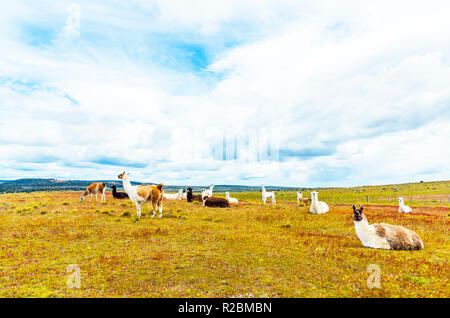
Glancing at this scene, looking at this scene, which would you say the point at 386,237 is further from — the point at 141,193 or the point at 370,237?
the point at 141,193

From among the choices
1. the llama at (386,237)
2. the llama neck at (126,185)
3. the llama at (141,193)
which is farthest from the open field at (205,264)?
the llama neck at (126,185)

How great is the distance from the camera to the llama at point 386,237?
9746 mm

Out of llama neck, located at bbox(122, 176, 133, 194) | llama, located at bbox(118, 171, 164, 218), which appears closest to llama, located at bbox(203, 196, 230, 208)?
llama, located at bbox(118, 171, 164, 218)

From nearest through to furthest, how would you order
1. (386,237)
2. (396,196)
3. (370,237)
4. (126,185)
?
(386,237), (370,237), (126,185), (396,196)

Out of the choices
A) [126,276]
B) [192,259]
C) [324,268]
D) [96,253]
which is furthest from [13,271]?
[324,268]

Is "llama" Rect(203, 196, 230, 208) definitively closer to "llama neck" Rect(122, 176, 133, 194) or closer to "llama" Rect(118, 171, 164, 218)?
"llama" Rect(118, 171, 164, 218)

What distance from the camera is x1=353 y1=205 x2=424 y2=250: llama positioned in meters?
9.75

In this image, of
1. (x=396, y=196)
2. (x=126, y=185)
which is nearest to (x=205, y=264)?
(x=126, y=185)

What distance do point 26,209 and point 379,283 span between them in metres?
24.4

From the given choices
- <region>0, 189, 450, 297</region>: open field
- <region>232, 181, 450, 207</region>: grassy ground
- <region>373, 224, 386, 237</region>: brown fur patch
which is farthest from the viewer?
<region>232, 181, 450, 207</region>: grassy ground

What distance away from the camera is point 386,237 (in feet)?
32.8

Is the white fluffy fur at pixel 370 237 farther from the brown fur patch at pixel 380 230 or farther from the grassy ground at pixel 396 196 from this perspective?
the grassy ground at pixel 396 196

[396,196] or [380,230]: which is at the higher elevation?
[380,230]
